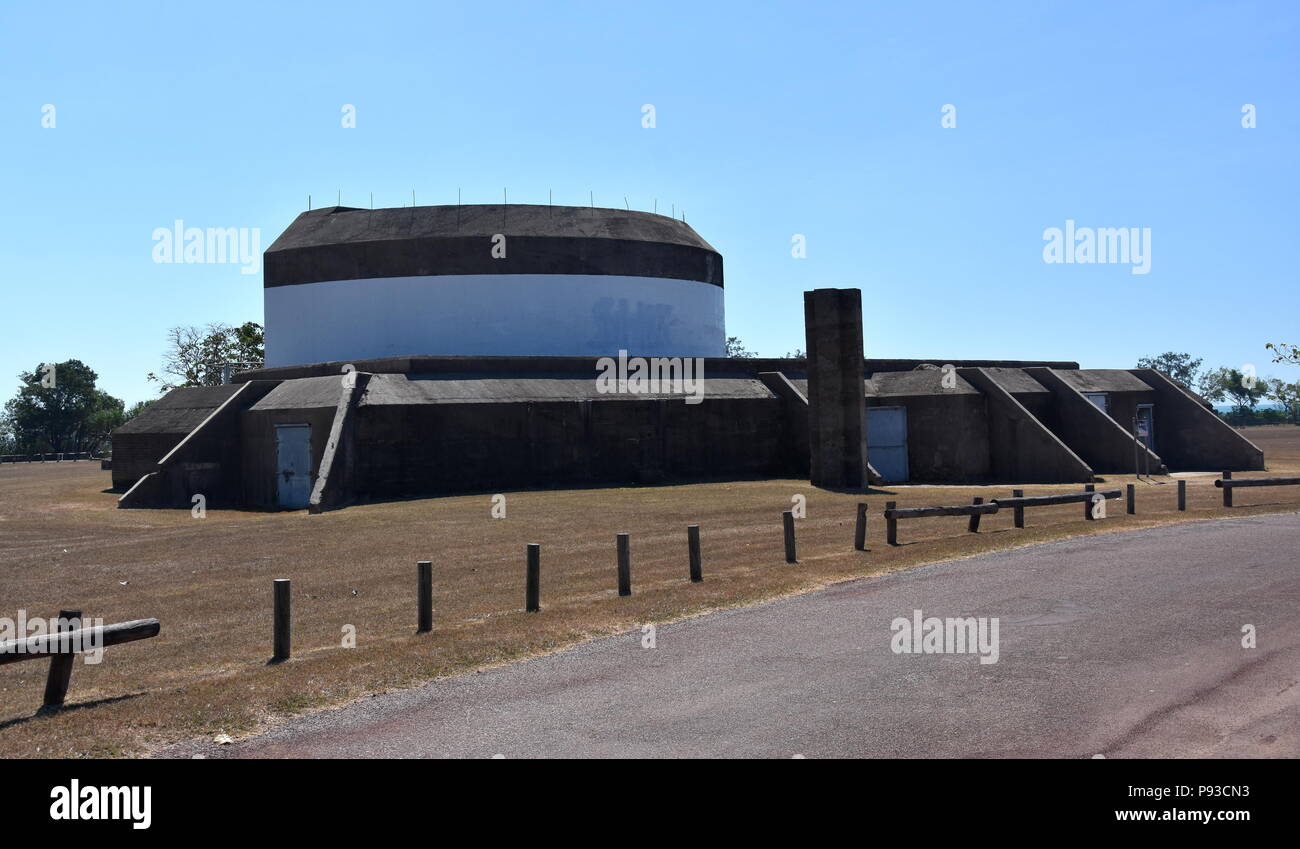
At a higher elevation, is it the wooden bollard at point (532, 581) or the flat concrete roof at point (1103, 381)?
the flat concrete roof at point (1103, 381)

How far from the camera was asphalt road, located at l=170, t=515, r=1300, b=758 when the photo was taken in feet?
28.5

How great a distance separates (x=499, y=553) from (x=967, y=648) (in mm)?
11521

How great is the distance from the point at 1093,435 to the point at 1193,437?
6352 mm

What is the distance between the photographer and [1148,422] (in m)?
43.0

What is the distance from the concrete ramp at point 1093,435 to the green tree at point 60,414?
84375mm

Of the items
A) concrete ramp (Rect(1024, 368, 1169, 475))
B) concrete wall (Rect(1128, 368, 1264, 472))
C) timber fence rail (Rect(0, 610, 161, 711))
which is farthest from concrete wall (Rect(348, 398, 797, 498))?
timber fence rail (Rect(0, 610, 161, 711))

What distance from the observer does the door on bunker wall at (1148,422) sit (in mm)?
42438

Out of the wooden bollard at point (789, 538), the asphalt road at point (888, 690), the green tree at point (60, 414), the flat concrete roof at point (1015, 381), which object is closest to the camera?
the asphalt road at point (888, 690)

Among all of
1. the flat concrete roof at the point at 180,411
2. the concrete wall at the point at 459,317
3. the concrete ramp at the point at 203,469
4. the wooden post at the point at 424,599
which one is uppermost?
the concrete wall at the point at 459,317

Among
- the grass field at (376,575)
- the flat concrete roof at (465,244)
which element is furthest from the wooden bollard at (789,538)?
the flat concrete roof at (465,244)

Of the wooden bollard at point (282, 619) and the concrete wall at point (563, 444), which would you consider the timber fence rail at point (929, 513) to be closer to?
the wooden bollard at point (282, 619)
